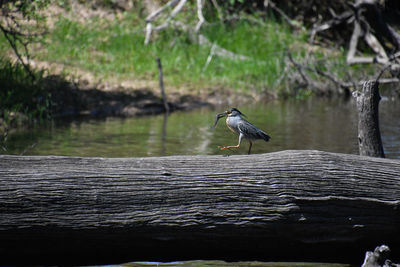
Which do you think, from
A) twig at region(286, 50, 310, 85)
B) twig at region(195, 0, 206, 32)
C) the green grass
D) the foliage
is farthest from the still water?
twig at region(195, 0, 206, 32)

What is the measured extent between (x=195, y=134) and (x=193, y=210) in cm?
624

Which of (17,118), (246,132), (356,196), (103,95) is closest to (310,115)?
(103,95)

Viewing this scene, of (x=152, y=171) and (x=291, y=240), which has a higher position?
(x=152, y=171)

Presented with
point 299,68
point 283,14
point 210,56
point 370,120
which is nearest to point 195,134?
point 299,68

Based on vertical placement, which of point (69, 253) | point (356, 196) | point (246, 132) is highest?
point (246, 132)

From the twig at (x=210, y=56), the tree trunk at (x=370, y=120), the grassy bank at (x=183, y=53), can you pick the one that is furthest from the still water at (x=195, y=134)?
the tree trunk at (x=370, y=120)

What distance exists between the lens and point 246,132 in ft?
17.8

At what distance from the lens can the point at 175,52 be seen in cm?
1591

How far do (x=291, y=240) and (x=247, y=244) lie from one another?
32 cm

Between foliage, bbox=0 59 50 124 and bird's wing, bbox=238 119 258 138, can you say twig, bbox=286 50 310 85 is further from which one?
bird's wing, bbox=238 119 258 138

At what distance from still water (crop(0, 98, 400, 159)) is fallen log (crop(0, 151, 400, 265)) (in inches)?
157

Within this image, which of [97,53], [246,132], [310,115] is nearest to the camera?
[246,132]

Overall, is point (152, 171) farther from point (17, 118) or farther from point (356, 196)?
point (17, 118)

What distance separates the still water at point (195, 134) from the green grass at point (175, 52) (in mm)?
1599
